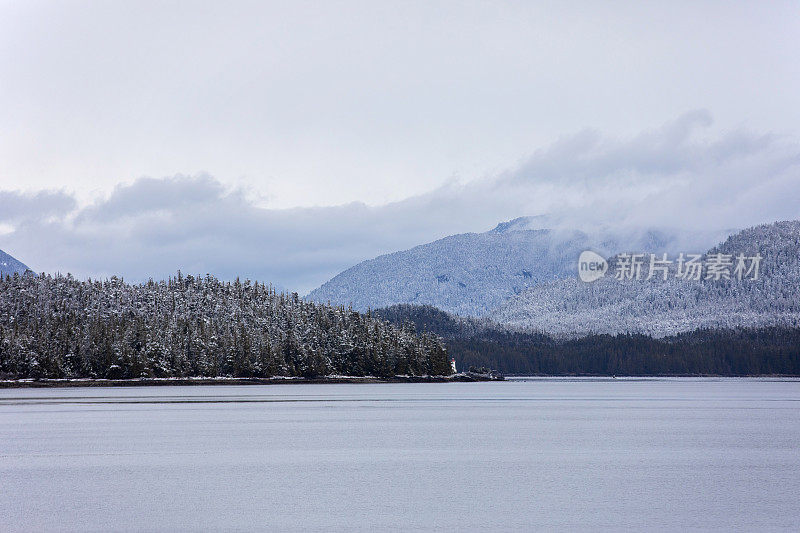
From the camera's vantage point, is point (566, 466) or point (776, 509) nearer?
point (776, 509)

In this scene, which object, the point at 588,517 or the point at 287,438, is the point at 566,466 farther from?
the point at 287,438

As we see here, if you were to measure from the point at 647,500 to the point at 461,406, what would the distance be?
3201 inches

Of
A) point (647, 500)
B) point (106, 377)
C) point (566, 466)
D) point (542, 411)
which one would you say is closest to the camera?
point (647, 500)

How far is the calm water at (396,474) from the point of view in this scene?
32375mm

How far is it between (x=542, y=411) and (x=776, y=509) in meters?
71.6

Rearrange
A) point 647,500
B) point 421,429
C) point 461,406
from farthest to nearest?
point 461,406 → point 421,429 → point 647,500

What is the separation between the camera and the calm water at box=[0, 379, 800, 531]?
1275 inches

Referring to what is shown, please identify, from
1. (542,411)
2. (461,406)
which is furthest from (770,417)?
(461,406)

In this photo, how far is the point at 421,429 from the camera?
74.9 meters

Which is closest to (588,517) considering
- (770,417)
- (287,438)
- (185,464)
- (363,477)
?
(363,477)

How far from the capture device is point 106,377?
7613 inches

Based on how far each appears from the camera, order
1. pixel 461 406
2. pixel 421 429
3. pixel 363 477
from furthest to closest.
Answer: pixel 461 406 → pixel 421 429 → pixel 363 477

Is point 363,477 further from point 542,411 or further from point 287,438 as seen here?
point 542,411

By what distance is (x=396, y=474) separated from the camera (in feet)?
149
